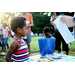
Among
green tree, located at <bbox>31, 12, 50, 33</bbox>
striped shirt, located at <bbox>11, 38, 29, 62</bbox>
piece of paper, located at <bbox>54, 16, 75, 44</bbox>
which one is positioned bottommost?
striped shirt, located at <bbox>11, 38, 29, 62</bbox>

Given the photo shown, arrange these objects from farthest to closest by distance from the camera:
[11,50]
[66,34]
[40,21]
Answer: [40,21]
[66,34]
[11,50]

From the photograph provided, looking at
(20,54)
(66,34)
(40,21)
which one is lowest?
(20,54)

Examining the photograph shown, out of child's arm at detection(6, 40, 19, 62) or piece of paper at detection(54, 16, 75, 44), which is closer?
child's arm at detection(6, 40, 19, 62)

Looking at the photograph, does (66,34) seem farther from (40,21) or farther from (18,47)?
(40,21)

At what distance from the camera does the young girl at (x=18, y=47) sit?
117cm

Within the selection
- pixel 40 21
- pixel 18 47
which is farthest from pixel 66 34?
pixel 40 21

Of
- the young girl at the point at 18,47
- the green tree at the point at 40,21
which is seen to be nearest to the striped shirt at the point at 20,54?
the young girl at the point at 18,47

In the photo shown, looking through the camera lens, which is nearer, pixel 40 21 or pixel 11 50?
pixel 11 50

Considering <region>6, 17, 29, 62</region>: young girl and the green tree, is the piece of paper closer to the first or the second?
Answer: <region>6, 17, 29, 62</region>: young girl

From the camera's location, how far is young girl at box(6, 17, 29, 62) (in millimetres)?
1166

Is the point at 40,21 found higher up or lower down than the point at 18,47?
higher up

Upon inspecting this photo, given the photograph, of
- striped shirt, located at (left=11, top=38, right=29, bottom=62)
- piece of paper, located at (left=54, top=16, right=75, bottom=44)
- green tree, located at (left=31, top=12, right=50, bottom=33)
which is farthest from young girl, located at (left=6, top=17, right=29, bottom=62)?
green tree, located at (left=31, top=12, right=50, bottom=33)

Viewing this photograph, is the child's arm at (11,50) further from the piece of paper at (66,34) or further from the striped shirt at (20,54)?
the piece of paper at (66,34)

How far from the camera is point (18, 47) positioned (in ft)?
3.98
